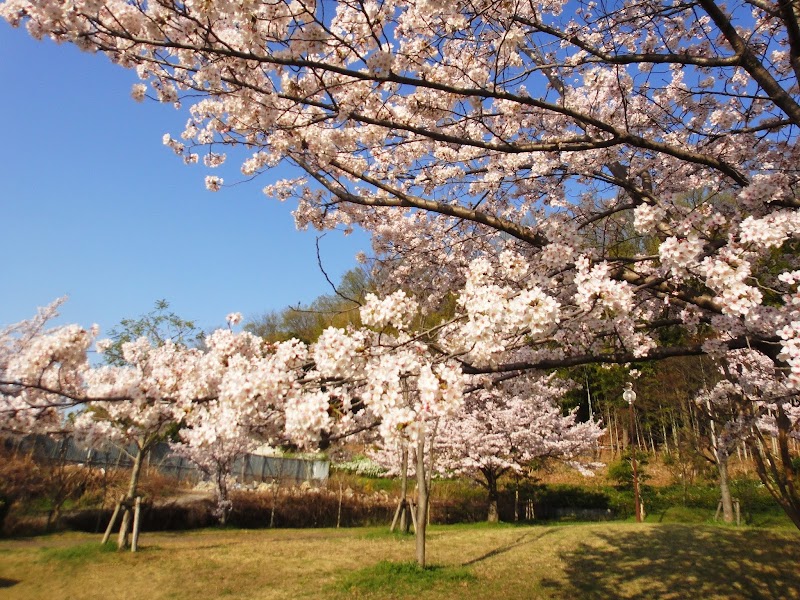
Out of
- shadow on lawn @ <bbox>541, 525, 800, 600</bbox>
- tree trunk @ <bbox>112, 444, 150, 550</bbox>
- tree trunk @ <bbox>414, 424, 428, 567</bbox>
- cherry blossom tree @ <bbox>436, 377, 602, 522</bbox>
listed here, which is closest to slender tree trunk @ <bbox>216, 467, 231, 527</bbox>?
tree trunk @ <bbox>112, 444, 150, 550</bbox>

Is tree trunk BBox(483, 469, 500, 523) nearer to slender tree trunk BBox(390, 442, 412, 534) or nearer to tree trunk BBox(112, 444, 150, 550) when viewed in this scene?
slender tree trunk BBox(390, 442, 412, 534)

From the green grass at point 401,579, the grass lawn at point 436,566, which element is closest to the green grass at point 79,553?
the grass lawn at point 436,566

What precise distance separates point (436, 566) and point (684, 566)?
4056mm

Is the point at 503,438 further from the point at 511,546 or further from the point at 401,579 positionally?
the point at 401,579

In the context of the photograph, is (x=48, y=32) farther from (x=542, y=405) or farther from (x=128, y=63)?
(x=542, y=405)

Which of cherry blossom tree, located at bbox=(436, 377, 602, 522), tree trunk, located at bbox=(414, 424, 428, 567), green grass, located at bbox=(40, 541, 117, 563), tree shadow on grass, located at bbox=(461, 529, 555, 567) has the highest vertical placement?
cherry blossom tree, located at bbox=(436, 377, 602, 522)

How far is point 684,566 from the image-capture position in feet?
26.6

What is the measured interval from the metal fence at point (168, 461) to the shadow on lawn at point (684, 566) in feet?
28.5

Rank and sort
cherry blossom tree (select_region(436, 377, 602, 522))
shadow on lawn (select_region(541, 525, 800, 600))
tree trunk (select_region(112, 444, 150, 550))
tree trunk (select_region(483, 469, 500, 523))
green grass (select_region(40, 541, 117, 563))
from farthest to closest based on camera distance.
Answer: tree trunk (select_region(483, 469, 500, 523)) → cherry blossom tree (select_region(436, 377, 602, 522)) → tree trunk (select_region(112, 444, 150, 550)) → green grass (select_region(40, 541, 117, 563)) → shadow on lawn (select_region(541, 525, 800, 600))

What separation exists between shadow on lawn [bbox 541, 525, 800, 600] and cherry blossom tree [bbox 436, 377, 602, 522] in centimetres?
468

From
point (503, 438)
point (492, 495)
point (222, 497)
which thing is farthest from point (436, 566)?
point (222, 497)

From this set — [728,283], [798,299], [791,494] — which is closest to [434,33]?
[728,283]

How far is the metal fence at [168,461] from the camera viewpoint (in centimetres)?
1257

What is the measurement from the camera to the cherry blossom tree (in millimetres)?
15617
